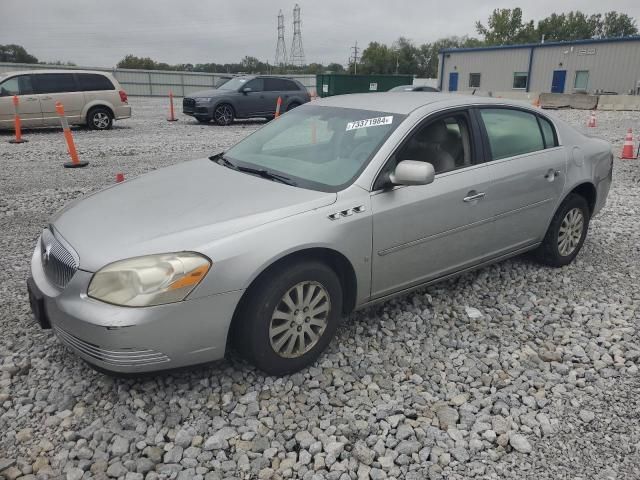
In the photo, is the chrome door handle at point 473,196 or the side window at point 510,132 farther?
the side window at point 510,132

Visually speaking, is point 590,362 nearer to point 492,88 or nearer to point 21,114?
point 21,114

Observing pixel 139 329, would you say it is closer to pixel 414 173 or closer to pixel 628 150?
pixel 414 173

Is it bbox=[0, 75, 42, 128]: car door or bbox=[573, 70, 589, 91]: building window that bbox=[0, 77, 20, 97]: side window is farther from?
bbox=[573, 70, 589, 91]: building window

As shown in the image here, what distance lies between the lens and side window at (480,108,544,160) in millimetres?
4047

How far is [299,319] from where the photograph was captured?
305 centimetres

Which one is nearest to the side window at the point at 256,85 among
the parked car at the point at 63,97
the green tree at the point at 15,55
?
the parked car at the point at 63,97

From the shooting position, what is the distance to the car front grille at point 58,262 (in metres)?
2.77

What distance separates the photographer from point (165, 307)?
101 inches

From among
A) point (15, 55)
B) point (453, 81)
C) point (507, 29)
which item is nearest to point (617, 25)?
point (507, 29)

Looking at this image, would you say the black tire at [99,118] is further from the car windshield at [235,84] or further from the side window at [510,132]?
the side window at [510,132]

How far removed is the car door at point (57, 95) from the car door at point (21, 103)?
15 centimetres

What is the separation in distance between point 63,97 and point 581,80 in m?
34.2

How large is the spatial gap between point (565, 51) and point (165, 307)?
41.1 meters

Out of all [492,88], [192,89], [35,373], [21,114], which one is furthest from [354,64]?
[35,373]
